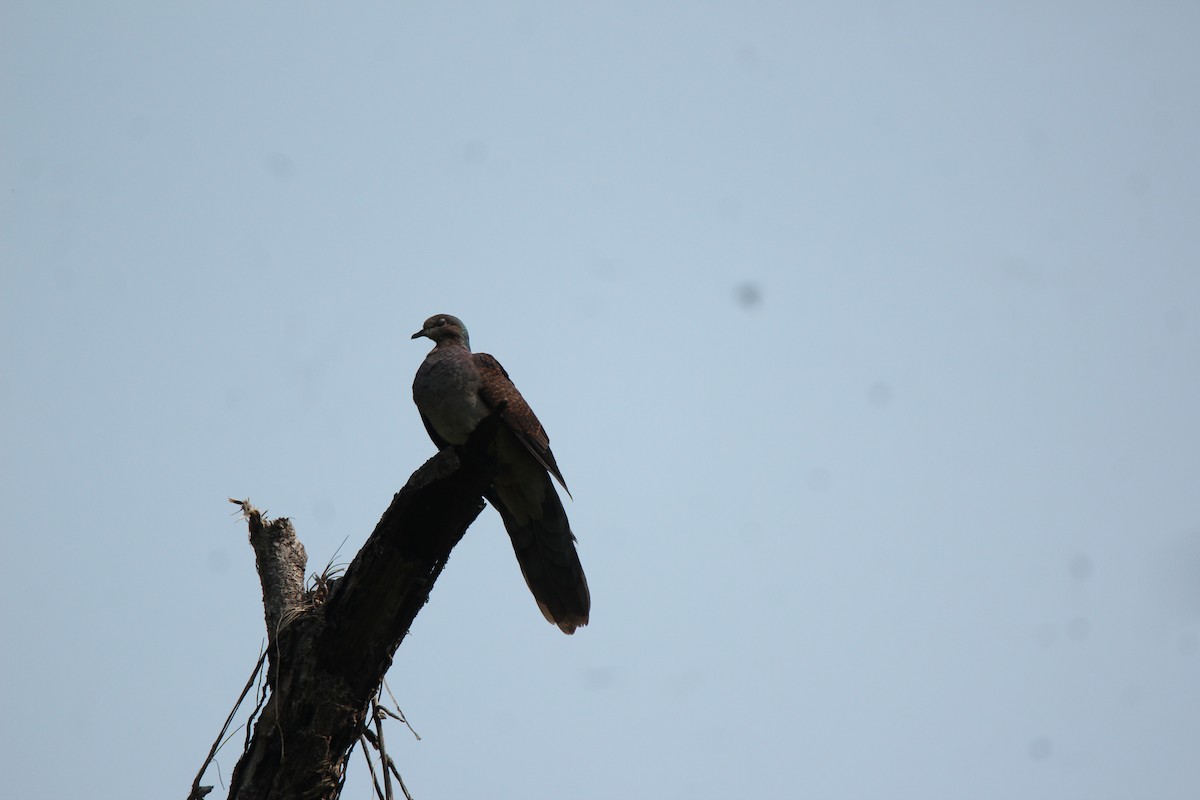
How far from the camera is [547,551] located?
209 inches

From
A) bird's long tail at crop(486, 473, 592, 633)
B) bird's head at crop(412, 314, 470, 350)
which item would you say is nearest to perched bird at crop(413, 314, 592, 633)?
bird's long tail at crop(486, 473, 592, 633)

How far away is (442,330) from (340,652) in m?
3.01

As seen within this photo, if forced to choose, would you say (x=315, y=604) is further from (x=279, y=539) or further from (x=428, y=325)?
(x=428, y=325)

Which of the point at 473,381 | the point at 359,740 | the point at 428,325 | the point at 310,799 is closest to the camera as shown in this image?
the point at 310,799

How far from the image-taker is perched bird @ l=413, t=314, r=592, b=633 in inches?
202

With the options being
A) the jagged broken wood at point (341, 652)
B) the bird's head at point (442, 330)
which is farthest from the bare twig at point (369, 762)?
the bird's head at point (442, 330)

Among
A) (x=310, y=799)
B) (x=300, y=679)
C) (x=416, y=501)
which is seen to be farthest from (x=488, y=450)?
(x=310, y=799)

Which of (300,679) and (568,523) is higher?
(568,523)

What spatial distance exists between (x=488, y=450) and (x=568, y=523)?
37.7 inches

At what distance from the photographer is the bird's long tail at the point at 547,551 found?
5.22 m

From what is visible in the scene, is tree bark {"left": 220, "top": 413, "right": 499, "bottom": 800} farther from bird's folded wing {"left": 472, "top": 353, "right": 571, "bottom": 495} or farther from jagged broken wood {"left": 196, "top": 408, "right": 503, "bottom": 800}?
bird's folded wing {"left": 472, "top": 353, "right": 571, "bottom": 495}

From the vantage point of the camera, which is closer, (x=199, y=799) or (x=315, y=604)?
(x=199, y=799)

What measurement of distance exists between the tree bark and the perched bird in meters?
1.18

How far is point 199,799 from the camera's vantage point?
3.76 metres
